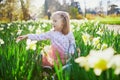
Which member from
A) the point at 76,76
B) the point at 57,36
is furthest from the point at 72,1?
the point at 76,76

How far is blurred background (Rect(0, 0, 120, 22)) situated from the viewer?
6.73 feet

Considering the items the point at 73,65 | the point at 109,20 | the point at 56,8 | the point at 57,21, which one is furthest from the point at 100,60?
the point at 109,20

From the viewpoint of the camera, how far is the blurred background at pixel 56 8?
6.73 ft

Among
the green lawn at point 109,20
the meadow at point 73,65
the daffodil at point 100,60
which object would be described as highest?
the daffodil at point 100,60

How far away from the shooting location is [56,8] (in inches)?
77.5

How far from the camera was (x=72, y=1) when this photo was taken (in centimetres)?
215

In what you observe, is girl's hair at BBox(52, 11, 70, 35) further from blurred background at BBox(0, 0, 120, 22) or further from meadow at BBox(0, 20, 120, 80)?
blurred background at BBox(0, 0, 120, 22)

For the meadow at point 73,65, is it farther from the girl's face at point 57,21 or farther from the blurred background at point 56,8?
the blurred background at point 56,8

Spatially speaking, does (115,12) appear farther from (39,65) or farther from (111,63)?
(111,63)

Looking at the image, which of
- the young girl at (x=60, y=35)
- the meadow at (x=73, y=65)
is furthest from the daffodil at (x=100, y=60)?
the young girl at (x=60, y=35)

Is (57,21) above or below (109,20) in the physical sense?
above

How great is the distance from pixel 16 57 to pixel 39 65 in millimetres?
88

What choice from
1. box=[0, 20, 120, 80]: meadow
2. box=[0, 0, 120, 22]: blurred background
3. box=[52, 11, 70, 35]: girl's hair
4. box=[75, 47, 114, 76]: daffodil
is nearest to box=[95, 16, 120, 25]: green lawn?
box=[0, 0, 120, 22]: blurred background

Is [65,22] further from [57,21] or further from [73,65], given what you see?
[73,65]
